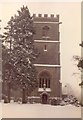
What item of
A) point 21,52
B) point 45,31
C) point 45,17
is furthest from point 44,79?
point 45,17

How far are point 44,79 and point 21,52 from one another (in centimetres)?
37

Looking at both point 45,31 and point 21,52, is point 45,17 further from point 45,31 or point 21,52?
point 21,52

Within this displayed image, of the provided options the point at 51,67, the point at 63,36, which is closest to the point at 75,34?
the point at 63,36

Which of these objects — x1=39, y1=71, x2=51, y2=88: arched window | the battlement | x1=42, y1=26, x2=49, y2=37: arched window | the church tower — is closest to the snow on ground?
the church tower

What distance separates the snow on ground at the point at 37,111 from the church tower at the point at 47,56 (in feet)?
0.30

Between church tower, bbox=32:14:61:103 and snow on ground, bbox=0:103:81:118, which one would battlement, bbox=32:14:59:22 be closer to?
church tower, bbox=32:14:61:103

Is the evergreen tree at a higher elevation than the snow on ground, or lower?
higher

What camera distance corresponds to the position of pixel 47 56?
142 inches

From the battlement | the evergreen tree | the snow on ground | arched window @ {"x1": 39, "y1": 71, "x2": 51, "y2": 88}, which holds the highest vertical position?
the battlement

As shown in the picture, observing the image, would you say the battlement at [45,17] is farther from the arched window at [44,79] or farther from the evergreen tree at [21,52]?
the arched window at [44,79]

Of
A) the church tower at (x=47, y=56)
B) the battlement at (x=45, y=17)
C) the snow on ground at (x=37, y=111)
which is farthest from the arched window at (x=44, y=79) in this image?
the battlement at (x=45, y=17)

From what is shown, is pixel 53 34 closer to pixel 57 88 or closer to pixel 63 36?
pixel 63 36

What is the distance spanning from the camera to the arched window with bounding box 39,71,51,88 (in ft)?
11.7

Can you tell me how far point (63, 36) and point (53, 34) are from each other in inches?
4.1
